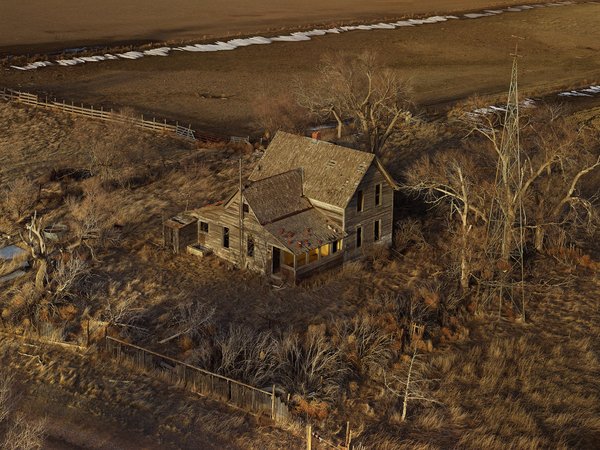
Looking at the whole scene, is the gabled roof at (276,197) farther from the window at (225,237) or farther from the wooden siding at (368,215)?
the window at (225,237)

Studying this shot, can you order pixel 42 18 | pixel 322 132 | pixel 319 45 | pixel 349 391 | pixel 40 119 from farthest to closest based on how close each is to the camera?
pixel 42 18
pixel 319 45
pixel 40 119
pixel 322 132
pixel 349 391

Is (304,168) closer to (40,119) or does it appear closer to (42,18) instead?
(40,119)

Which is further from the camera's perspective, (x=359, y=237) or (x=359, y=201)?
(x=359, y=237)

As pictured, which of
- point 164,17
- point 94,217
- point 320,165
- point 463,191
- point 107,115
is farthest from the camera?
point 164,17

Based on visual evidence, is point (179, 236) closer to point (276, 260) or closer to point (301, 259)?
point (276, 260)

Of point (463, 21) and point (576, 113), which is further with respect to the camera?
point (463, 21)

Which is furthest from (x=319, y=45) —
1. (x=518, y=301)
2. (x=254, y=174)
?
(x=518, y=301)

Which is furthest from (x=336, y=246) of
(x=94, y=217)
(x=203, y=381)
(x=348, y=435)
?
(x=348, y=435)
